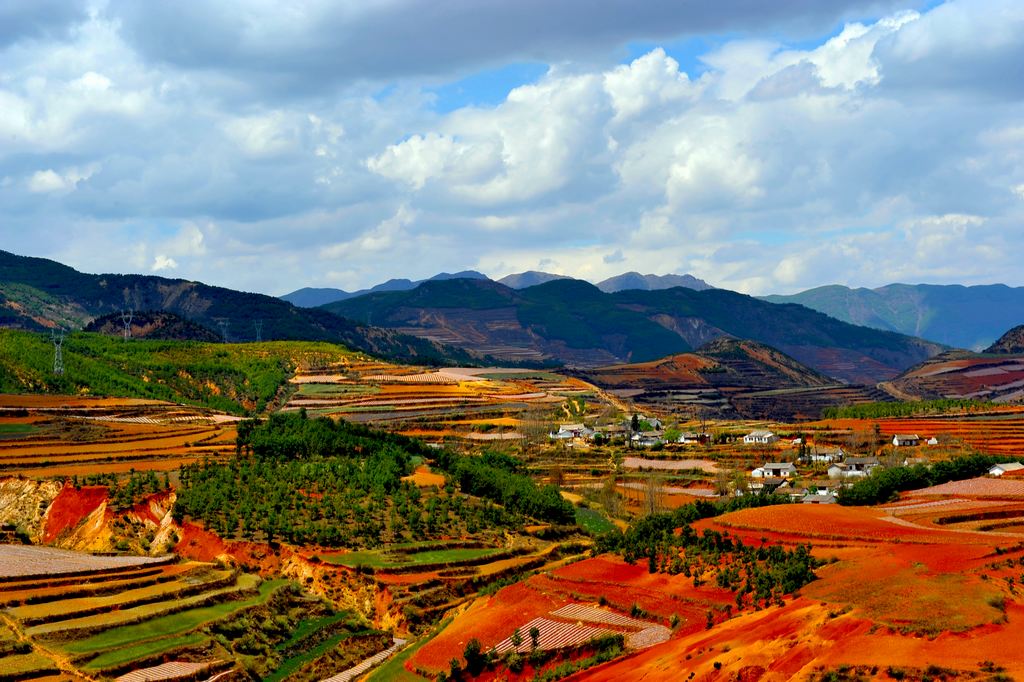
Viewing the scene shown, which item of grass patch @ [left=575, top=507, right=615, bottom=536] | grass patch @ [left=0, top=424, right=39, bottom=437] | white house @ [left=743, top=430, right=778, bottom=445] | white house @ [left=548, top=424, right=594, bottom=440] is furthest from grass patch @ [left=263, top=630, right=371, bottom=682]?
white house @ [left=743, top=430, right=778, bottom=445]

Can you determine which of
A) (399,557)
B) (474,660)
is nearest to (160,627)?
(474,660)

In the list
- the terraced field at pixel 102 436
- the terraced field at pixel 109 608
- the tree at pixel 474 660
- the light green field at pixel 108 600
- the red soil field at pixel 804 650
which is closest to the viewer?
the red soil field at pixel 804 650

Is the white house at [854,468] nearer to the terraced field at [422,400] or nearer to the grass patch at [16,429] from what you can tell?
the terraced field at [422,400]

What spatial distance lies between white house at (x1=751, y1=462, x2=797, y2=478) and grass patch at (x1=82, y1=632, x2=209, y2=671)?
6910 centimetres

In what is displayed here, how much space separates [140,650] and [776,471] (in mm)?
74294

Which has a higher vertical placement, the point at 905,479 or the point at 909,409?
the point at 909,409

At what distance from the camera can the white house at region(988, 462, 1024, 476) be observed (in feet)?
307

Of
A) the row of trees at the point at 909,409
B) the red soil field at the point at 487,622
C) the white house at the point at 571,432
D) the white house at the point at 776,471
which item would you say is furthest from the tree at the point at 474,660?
the row of trees at the point at 909,409

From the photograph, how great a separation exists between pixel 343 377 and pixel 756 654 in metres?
148

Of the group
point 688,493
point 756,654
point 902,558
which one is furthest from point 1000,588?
point 688,493

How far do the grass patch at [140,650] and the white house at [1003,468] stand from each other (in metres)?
67.8

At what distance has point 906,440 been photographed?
128750mm

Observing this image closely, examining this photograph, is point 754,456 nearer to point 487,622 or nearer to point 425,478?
point 425,478

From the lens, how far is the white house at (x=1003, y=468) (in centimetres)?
9344
